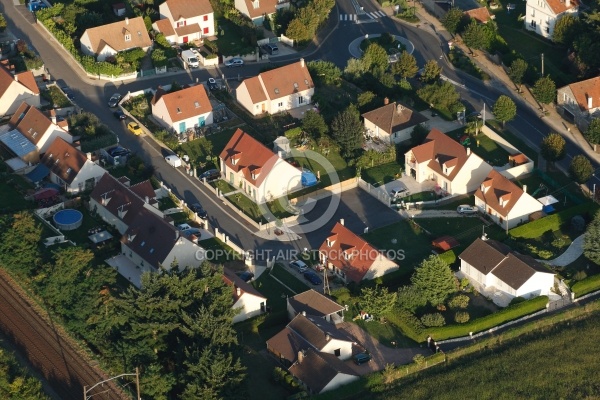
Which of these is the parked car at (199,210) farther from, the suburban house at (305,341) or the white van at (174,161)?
the suburban house at (305,341)

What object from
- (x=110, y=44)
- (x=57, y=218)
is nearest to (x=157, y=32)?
(x=110, y=44)

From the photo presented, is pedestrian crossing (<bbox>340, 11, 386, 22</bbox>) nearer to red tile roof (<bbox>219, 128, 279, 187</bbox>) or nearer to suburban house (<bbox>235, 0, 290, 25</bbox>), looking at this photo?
suburban house (<bbox>235, 0, 290, 25</bbox>)

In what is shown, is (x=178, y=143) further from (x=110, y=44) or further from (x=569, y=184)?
(x=569, y=184)

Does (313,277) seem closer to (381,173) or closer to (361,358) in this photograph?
(361,358)

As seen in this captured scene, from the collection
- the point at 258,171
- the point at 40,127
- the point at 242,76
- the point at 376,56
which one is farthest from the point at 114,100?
the point at 376,56

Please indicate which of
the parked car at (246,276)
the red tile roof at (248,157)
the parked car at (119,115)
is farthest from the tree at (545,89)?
the parked car at (119,115)
